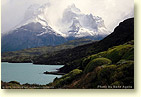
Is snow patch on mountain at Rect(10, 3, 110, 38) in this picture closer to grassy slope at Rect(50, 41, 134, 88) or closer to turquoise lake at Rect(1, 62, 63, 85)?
grassy slope at Rect(50, 41, 134, 88)

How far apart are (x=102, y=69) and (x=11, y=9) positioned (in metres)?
4.09

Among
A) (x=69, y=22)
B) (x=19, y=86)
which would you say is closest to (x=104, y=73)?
(x=69, y=22)

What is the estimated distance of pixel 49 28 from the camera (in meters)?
11.7

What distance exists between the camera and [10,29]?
35.1ft

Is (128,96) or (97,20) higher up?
(97,20)

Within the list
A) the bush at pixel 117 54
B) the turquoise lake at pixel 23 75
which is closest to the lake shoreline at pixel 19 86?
the turquoise lake at pixel 23 75

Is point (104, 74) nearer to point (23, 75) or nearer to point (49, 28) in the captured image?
point (23, 75)

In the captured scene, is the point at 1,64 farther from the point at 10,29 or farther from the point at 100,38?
the point at 100,38

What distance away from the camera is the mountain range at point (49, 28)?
36.4 feet

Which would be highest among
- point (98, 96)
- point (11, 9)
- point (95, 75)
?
point (11, 9)

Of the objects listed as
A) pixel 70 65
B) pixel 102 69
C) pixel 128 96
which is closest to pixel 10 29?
pixel 70 65

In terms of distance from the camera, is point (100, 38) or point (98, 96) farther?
point (100, 38)

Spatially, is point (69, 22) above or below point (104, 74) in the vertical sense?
above

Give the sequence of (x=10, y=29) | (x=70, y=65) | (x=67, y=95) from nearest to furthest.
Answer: (x=67, y=95) → (x=10, y=29) → (x=70, y=65)
